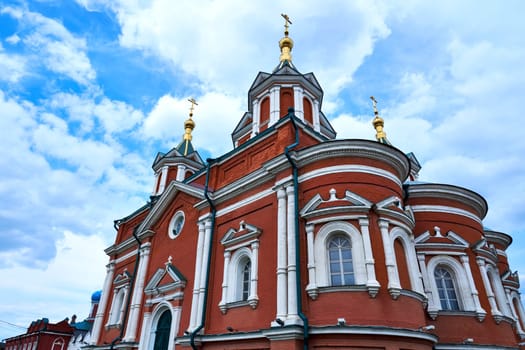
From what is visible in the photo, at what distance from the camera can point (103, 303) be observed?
60.1 ft

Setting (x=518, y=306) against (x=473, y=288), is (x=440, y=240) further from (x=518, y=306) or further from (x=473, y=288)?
(x=518, y=306)

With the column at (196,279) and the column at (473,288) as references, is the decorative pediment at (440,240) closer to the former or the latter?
the column at (473,288)

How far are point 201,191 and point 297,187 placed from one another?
4.60m

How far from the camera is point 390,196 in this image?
990 cm

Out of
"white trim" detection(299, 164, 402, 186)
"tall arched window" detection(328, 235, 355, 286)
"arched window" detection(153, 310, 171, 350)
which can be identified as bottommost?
"arched window" detection(153, 310, 171, 350)

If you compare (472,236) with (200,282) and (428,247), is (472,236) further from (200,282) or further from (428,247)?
(200,282)

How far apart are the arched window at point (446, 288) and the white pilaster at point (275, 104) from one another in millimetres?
7848

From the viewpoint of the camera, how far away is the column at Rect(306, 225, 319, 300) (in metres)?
8.75

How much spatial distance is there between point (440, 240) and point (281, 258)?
588 centimetres

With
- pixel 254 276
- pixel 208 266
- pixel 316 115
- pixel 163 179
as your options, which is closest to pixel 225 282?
pixel 208 266

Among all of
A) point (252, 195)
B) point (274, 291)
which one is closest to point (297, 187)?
point (252, 195)

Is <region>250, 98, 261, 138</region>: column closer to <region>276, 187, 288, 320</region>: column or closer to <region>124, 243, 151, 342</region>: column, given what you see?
<region>276, 187, 288, 320</region>: column

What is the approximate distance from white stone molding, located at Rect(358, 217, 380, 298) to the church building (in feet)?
0.11

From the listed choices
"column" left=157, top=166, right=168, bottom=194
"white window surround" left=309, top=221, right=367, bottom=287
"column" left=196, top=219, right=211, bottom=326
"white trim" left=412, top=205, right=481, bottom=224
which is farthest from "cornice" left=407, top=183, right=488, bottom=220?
"column" left=157, top=166, right=168, bottom=194
